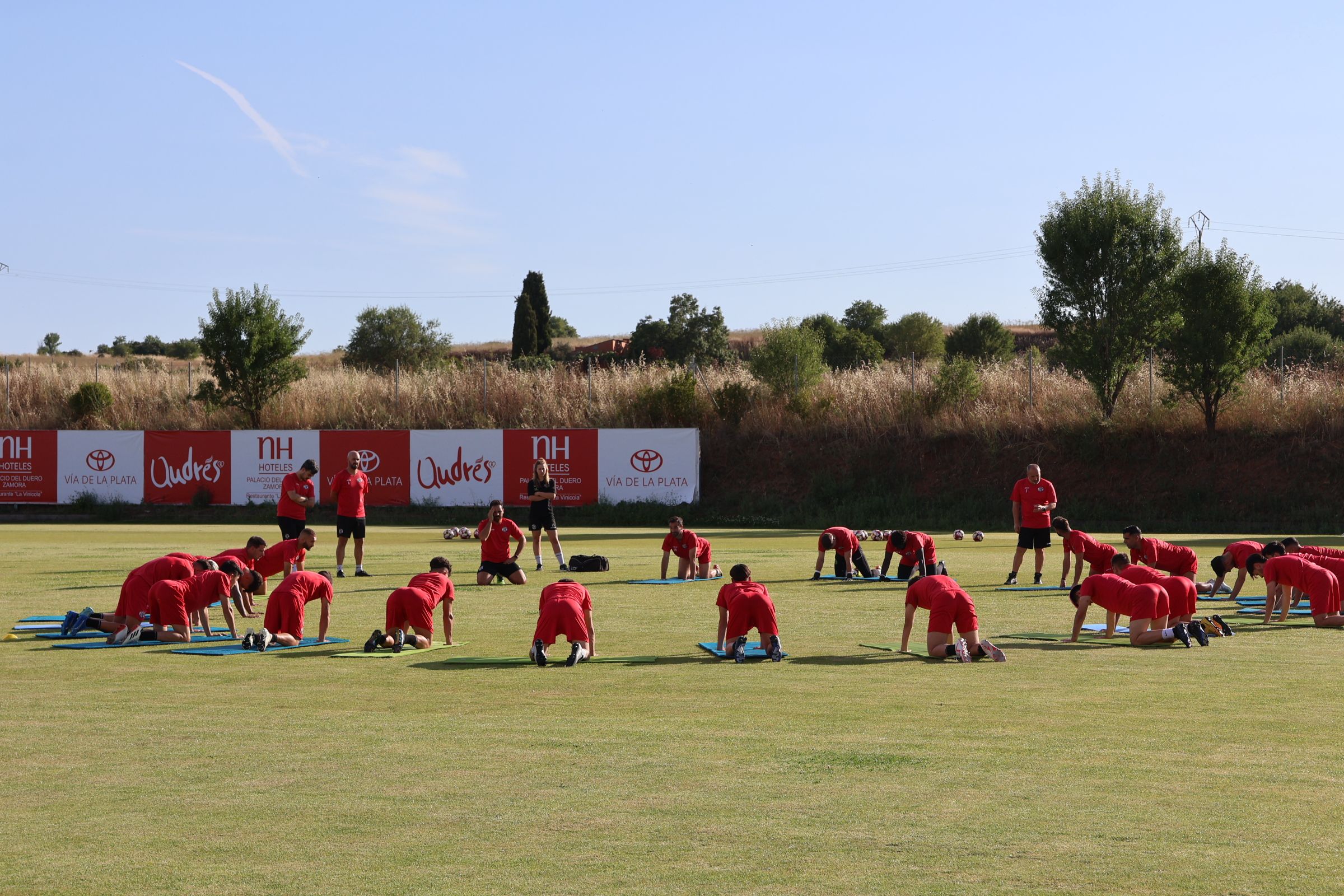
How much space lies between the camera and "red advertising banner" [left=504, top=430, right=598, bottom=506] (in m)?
42.0

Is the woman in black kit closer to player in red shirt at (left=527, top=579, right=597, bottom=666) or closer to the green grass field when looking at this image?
the green grass field

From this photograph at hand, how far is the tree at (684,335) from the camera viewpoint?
8662cm

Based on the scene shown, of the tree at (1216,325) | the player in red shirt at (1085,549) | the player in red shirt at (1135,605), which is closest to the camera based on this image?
the player in red shirt at (1135,605)

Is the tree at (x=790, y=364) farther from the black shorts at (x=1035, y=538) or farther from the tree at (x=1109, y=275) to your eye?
the black shorts at (x=1035, y=538)

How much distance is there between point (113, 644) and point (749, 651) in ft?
21.8

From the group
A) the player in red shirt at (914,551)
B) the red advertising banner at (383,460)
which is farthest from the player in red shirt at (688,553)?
the red advertising banner at (383,460)

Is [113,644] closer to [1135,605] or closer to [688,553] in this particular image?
[688,553]

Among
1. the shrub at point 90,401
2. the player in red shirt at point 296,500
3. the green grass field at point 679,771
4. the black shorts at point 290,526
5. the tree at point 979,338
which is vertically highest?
the tree at point 979,338

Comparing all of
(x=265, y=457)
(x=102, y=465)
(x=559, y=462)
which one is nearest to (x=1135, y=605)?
(x=559, y=462)

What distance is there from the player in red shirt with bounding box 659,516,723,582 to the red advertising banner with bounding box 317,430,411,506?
23393 millimetres

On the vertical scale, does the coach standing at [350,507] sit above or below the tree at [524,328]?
below

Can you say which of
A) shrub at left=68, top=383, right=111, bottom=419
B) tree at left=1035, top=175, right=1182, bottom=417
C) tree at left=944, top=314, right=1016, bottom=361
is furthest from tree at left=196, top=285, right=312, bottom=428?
tree at left=944, top=314, right=1016, bottom=361

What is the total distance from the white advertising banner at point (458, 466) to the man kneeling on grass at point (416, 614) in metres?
29.3

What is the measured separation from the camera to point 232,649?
43.2 feet
